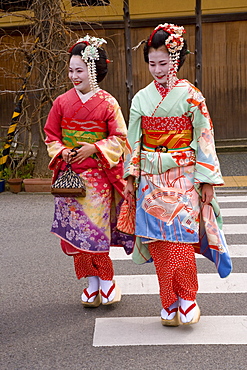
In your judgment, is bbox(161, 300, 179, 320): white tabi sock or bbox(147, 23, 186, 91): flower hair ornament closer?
bbox(147, 23, 186, 91): flower hair ornament

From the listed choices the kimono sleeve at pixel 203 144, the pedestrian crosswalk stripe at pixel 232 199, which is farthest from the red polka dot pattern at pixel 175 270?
the pedestrian crosswalk stripe at pixel 232 199

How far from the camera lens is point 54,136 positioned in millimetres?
3912

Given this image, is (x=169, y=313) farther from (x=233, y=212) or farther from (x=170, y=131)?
(x=233, y=212)

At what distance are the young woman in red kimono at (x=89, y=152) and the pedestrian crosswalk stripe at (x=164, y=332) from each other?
0.42 metres

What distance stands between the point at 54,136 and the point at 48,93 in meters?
5.10

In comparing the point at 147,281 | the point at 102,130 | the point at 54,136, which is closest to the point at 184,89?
the point at 102,130

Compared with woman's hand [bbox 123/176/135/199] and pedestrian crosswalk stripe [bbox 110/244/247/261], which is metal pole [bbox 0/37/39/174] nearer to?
pedestrian crosswalk stripe [bbox 110/244/247/261]

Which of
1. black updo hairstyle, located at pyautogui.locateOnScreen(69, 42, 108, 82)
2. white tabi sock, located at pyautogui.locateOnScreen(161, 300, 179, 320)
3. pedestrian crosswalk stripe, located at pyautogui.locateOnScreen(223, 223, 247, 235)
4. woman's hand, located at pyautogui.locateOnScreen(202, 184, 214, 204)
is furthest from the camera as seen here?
pedestrian crosswalk stripe, located at pyautogui.locateOnScreen(223, 223, 247, 235)

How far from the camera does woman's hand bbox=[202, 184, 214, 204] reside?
3539mm

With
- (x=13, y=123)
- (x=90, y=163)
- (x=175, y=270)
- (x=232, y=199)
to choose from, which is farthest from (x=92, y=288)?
(x=13, y=123)

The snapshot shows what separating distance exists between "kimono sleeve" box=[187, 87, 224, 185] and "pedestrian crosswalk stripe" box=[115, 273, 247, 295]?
123 cm

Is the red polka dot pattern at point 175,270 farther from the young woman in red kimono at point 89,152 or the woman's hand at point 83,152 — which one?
the woman's hand at point 83,152

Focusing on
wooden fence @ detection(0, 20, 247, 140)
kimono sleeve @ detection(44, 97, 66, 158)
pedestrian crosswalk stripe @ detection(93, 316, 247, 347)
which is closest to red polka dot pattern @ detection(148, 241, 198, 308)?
pedestrian crosswalk stripe @ detection(93, 316, 247, 347)

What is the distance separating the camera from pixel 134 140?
3658 mm
